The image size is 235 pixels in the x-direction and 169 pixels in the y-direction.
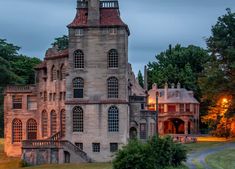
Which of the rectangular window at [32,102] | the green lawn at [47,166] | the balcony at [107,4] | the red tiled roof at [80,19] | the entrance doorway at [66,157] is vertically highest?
the balcony at [107,4]

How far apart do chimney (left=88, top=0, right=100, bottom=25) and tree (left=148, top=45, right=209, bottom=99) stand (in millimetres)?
52026

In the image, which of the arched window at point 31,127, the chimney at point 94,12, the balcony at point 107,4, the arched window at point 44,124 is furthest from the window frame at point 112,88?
the arched window at point 31,127

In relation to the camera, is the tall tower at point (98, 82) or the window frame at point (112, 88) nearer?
the tall tower at point (98, 82)

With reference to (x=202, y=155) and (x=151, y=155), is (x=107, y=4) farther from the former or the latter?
(x=151, y=155)

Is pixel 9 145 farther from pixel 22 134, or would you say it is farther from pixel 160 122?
pixel 160 122

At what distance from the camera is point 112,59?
231 feet

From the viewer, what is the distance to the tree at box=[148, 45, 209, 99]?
120 m

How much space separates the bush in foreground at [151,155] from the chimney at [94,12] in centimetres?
2584

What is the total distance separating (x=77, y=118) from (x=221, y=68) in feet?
76.1

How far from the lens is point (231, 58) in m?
79.6

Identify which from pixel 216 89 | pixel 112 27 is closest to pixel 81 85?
pixel 112 27

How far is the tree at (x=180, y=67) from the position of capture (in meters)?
120

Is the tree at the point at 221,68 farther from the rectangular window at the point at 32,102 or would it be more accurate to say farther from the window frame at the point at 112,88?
the rectangular window at the point at 32,102

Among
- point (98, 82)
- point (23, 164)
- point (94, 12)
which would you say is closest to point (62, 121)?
point (98, 82)
